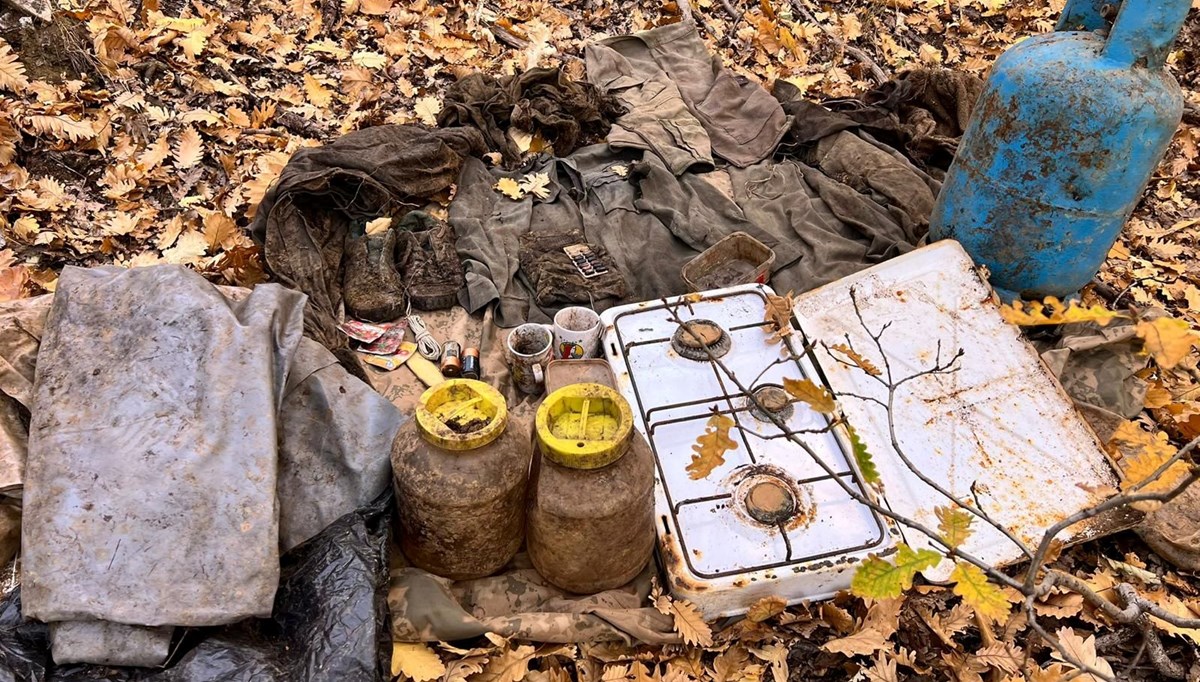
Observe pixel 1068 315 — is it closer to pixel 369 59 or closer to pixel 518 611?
pixel 518 611

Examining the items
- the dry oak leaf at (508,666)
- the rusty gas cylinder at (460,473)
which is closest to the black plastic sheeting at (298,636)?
the rusty gas cylinder at (460,473)

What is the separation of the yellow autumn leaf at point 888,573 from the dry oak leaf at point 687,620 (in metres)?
0.92

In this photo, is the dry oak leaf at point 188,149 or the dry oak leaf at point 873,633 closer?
the dry oak leaf at point 873,633

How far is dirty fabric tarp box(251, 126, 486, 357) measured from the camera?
3641mm

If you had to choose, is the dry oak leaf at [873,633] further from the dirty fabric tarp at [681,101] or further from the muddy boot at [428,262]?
the dirty fabric tarp at [681,101]

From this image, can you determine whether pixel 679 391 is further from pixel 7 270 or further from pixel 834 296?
pixel 7 270

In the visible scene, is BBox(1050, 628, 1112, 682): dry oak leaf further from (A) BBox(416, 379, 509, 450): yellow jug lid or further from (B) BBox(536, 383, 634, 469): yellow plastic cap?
(A) BBox(416, 379, 509, 450): yellow jug lid

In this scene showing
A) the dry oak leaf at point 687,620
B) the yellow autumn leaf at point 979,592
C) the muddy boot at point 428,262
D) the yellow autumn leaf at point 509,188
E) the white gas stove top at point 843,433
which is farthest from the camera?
the yellow autumn leaf at point 509,188

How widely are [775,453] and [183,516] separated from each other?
1989 mm

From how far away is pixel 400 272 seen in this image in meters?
3.92

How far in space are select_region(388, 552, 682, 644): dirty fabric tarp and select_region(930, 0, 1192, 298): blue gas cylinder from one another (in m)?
2.39

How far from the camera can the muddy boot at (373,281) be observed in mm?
3662

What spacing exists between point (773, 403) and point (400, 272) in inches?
81.6

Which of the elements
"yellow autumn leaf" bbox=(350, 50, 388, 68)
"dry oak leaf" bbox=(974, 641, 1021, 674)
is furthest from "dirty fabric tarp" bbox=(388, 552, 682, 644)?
"yellow autumn leaf" bbox=(350, 50, 388, 68)
